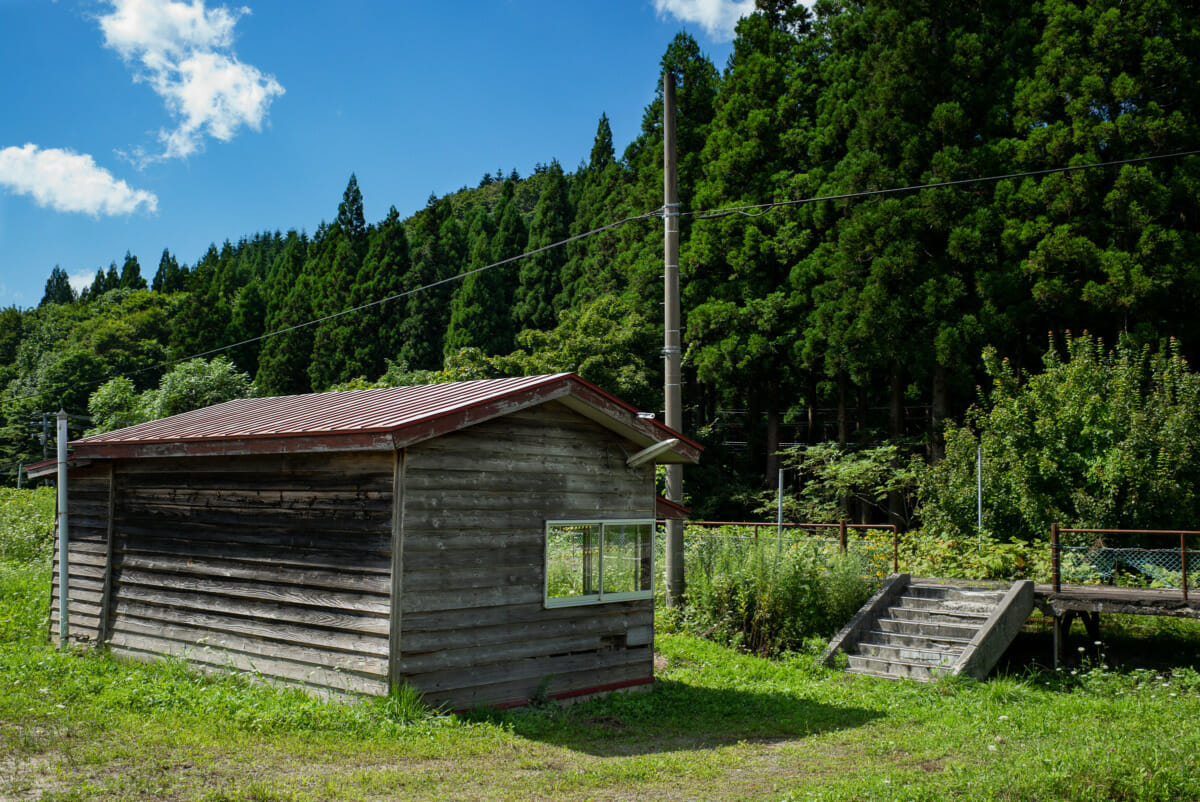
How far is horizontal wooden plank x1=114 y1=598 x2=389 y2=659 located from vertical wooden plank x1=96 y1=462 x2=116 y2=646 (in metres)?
0.15

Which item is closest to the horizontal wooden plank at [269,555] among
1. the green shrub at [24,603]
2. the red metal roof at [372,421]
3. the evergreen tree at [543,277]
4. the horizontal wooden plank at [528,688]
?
the red metal roof at [372,421]

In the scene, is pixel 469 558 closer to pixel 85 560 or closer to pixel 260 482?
pixel 260 482

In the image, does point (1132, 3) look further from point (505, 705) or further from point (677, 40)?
point (505, 705)

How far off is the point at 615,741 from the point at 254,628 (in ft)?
12.9

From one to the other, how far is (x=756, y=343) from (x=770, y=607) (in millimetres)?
13749

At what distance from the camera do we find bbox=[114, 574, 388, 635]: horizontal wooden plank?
8422 millimetres

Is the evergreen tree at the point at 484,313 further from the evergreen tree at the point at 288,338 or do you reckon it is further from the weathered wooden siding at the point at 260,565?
the weathered wooden siding at the point at 260,565

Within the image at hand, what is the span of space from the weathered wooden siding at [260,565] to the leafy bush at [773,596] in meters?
6.56

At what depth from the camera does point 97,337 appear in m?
55.4

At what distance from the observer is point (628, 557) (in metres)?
10.4

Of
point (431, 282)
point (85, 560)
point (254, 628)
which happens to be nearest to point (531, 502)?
point (254, 628)

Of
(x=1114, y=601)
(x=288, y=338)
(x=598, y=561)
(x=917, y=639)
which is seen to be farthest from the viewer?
(x=288, y=338)

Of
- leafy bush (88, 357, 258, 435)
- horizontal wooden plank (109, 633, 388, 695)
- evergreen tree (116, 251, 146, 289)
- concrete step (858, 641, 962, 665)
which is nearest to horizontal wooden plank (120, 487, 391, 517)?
horizontal wooden plank (109, 633, 388, 695)

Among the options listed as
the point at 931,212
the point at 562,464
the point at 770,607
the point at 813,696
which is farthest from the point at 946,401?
the point at 562,464
